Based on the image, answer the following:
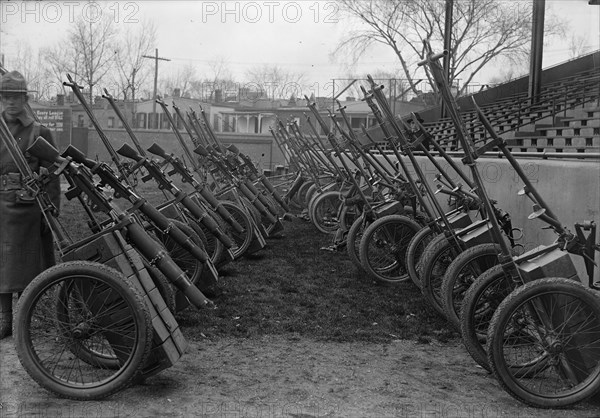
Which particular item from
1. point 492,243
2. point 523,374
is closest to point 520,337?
point 523,374

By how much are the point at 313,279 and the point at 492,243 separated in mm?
3051

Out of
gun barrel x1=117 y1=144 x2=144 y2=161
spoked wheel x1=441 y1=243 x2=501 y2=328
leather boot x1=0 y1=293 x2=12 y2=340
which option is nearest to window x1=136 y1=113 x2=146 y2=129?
gun barrel x1=117 y1=144 x2=144 y2=161

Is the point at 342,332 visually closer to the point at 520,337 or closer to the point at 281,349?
the point at 281,349

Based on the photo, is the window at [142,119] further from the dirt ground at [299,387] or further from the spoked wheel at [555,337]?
the spoked wheel at [555,337]

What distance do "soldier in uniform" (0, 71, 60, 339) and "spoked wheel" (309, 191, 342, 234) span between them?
269 inches

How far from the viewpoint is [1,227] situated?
511 centimetres

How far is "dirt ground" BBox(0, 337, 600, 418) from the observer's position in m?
3.78

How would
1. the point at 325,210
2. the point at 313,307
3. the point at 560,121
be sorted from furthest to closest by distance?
the point at 560,121 < the point at 325,210 < the point at 313,307

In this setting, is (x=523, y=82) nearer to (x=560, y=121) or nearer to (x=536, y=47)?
(x=536, y=47)

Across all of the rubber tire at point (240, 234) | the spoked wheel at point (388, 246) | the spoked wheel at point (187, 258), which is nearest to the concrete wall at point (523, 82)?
the rubber tire at point (240, 234)

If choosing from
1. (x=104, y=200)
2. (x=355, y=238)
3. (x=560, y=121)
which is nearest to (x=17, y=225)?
(x=104, y=200)

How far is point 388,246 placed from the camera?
7434 mm

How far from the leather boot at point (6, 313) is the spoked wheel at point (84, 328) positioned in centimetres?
102

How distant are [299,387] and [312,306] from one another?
2298 millimetres
